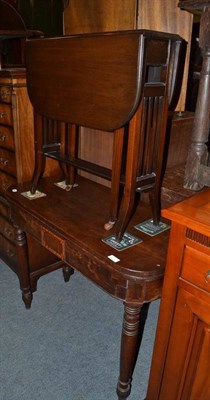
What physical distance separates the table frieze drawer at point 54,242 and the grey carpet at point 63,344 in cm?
68

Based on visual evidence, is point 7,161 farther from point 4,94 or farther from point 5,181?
point 4,94

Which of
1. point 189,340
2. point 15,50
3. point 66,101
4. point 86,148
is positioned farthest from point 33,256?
point 15,50

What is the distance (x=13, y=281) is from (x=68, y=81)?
5.30ft

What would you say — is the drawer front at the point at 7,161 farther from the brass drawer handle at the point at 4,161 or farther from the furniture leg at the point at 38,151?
the furniture leg at the point at 38,151

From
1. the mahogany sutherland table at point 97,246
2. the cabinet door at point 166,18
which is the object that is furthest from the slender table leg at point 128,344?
the cabinet door at point 166,18

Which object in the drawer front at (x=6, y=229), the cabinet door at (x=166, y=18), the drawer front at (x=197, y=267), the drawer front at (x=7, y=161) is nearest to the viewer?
the drawer front at (x=197, y=267)

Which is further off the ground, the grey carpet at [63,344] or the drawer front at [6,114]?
the drawer front at [6,114]

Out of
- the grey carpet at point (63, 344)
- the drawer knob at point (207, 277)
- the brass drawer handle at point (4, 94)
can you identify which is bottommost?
the grey carpet at point (63, 344)

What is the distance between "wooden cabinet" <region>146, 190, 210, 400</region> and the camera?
996 mm

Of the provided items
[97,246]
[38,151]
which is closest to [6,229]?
[38,151]

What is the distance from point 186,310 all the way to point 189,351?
0.55 ft

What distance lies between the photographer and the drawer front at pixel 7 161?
204 cm

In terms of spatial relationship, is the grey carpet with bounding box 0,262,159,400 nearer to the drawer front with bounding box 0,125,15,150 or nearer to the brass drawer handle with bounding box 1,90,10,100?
the drawer front with bounding box 0,125,15,150

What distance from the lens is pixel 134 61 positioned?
3.56ft
